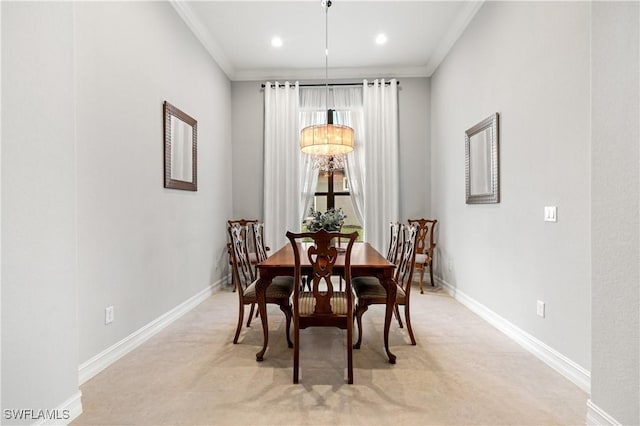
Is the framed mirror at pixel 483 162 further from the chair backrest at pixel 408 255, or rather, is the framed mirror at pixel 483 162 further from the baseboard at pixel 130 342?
the baseboard at pixel 130 342

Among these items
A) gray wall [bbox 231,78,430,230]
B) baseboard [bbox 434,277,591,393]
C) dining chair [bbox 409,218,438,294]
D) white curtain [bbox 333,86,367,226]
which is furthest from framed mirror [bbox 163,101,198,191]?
baseboard [bbox 434,277,591,393]

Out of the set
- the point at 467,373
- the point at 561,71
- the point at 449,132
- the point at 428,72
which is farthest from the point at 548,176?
the point at 428,72

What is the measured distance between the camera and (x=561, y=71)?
2.22 m

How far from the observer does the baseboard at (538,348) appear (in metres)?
2.02

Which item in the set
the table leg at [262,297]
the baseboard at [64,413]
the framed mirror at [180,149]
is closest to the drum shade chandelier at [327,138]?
the framed mirror at [180,149]

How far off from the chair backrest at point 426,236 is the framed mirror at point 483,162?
1041 millimetres

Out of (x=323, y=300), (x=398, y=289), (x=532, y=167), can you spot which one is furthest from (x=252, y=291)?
(x=532, y=167)

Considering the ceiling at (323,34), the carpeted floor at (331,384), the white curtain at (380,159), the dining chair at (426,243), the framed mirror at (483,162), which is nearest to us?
the carpeted floor at (331,384)

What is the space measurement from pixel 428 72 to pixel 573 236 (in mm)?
3757

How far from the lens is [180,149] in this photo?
349 cm

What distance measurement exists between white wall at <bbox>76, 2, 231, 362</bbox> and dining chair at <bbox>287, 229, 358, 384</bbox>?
141 centimetres

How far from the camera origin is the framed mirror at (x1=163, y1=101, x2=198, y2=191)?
125 inches

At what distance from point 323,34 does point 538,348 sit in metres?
4.05

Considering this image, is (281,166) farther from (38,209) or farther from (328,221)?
(38,209)
